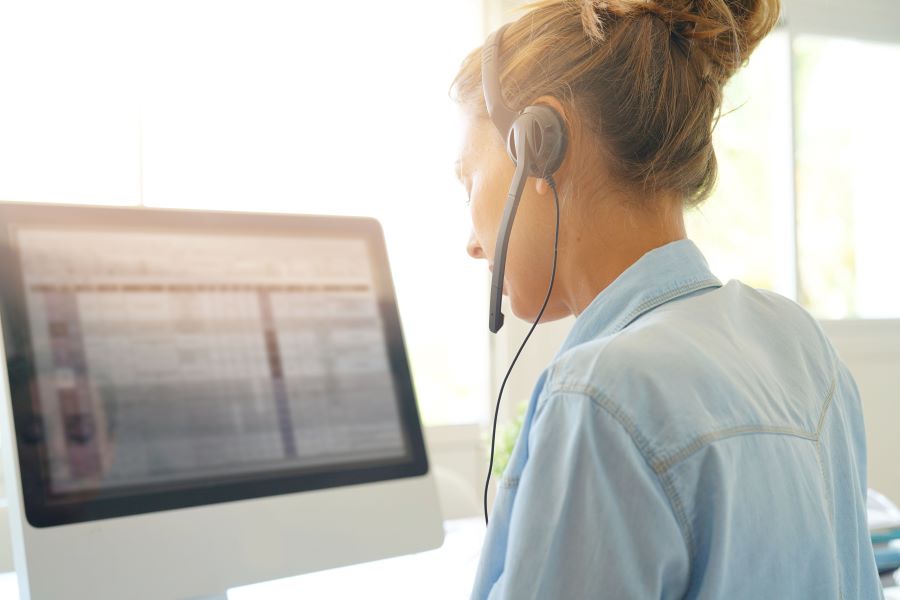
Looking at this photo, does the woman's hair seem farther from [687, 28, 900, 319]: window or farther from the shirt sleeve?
[687, 28, 900, 319]: window

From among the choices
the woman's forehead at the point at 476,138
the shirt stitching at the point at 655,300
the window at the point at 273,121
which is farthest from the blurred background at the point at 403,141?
the shirt stitching at the point at 655,300

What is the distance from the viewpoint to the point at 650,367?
1.56 feet

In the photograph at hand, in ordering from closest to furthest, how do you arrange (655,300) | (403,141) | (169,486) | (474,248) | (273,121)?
(655,300) < (169,486) < (474,248) < (273,121) < (403,141)

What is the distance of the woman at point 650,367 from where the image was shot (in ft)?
1.51

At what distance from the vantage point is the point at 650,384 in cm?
47

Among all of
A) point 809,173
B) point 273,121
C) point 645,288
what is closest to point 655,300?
point 645,288

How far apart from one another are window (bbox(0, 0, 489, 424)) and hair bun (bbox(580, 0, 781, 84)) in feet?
4.28

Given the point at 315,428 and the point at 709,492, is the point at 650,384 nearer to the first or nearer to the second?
the point at 709,492

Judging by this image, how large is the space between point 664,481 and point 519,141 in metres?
0.34

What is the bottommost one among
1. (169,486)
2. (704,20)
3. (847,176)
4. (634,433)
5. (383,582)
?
(383,582)

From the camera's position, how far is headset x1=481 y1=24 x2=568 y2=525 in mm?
685

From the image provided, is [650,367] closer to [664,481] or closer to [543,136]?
[664,481]

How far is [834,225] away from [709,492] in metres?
2.89

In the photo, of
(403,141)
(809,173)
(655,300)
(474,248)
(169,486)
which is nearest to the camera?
(655,300)
